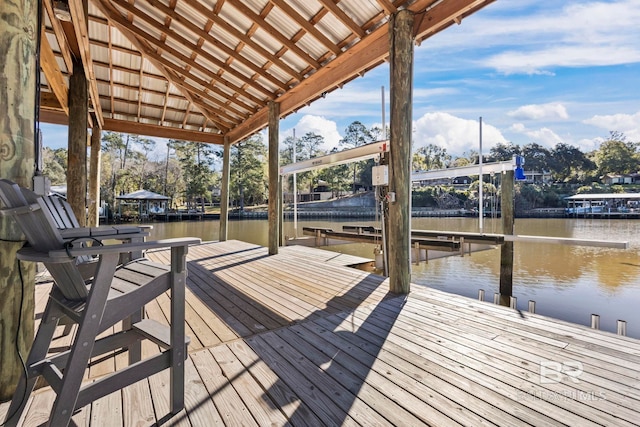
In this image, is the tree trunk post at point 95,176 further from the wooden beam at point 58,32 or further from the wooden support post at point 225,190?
the wooden beam at point 58,32

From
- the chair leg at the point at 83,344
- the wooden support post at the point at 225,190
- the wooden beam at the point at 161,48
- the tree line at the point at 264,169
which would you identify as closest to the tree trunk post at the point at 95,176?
the wooden support post at the point at 225,190

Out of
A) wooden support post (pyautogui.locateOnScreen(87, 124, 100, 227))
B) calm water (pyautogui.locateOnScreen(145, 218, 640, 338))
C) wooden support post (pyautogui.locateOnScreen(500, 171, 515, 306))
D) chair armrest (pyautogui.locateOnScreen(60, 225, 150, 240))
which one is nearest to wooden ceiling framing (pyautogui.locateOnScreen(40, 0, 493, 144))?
wooden support post (pyautogui.locateOnScreen(87, 124, 100, 227))

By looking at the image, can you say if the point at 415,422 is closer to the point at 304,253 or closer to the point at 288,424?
the point at 288,424

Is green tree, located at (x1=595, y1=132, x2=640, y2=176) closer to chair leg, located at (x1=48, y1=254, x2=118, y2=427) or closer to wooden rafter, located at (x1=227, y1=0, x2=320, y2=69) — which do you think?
wooden rafter, located at (x1=227, y1=0, x2=320, y2=69)

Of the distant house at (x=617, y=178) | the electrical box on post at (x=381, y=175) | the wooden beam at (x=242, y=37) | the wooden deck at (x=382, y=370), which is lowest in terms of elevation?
the wooden deck at (x=382, y=370)

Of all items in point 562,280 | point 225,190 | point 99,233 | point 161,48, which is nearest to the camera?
point 99,233

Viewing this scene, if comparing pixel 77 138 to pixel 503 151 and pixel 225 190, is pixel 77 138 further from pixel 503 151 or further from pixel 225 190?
pixel 503 151

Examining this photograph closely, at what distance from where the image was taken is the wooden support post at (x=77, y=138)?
4.69 m

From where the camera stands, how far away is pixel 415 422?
132cm

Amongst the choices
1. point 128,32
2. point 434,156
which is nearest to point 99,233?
point 128,32

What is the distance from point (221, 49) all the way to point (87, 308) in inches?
179

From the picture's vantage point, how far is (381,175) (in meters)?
3.97

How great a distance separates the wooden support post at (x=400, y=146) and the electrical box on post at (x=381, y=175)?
1.84 feet

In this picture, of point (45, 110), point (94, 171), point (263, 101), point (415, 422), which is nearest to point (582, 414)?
point (415, 422)
